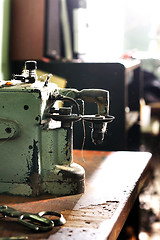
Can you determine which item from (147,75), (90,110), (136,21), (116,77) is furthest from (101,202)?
(136,21)

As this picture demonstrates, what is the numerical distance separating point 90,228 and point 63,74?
6.13ft

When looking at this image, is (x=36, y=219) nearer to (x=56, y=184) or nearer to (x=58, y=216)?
(x=58, y=216)

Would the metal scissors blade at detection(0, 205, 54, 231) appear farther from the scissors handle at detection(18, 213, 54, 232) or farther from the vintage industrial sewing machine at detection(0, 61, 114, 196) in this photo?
the vintage industrial sewing machine at detection(0, 61, 114, 196)

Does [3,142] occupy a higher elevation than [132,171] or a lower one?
higher

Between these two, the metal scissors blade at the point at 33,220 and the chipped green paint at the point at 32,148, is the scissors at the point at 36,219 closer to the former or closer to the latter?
the metal scissors blade at the point at 33,220

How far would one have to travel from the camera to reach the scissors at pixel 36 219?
104 centimetres

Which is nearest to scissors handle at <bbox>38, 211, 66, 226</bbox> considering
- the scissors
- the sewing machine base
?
the scissors

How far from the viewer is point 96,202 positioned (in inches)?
49.4

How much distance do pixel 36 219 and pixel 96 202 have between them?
256 mm

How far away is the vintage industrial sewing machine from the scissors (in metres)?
0.21

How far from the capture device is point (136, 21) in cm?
738

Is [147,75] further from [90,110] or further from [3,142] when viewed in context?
[3,142]

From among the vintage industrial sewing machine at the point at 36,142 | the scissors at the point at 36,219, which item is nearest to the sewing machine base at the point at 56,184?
the vintage industrial sewing machine at the point at 36,142

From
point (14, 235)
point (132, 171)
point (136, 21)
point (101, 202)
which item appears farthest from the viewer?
point (136, 21)
